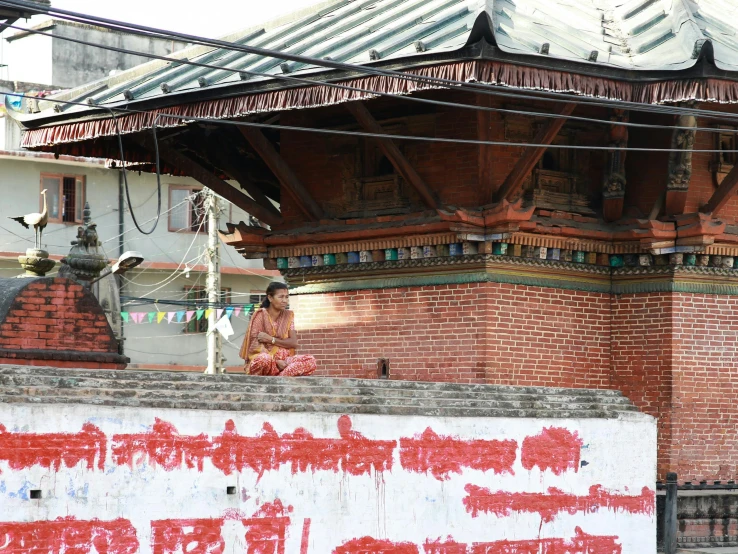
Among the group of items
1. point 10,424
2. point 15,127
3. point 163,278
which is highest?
point 15,127

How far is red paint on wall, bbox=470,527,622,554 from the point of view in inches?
491

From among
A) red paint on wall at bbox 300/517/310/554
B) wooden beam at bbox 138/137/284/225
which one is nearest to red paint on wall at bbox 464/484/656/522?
red paint on wall at bbox 300/517/310/554

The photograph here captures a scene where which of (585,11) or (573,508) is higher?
(585,11)

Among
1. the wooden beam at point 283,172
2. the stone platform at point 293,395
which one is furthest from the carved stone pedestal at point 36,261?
the stone platform at point 293,395

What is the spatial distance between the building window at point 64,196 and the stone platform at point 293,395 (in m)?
26.6

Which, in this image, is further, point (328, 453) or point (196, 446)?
point (328, 453)

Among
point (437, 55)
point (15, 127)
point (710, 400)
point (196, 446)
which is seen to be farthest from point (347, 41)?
point (15, 127)

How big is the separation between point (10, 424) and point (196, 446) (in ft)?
5.09

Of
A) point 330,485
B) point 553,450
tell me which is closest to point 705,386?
point 553,450

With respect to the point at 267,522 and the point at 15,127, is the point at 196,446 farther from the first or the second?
the point at 15,127

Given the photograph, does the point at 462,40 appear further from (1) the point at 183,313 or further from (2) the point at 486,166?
(1) the point at 183,313

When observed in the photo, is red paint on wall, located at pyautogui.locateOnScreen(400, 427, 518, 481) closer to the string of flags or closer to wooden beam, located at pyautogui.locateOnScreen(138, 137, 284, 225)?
wooden beam, located at pyautogui.locateOnScreen(138, 137, 284, 225)

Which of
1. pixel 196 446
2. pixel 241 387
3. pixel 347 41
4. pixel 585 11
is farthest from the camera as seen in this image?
pixel 585 11

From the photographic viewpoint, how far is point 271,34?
18688 mm
